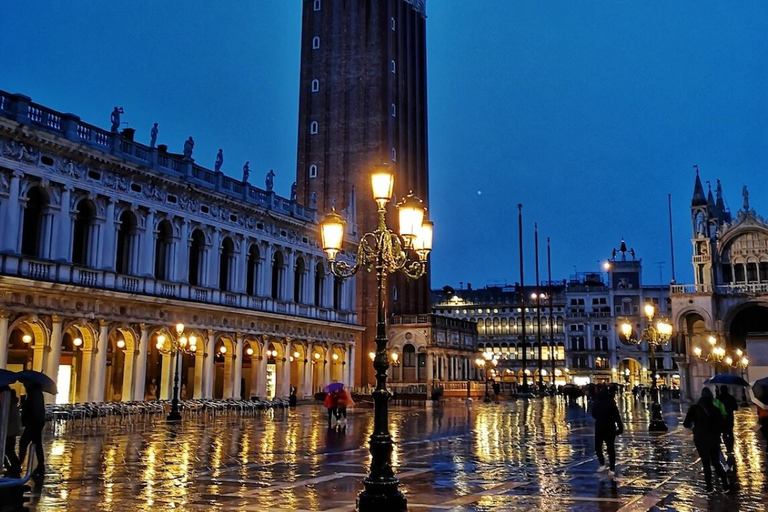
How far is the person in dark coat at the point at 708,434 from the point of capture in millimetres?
11383

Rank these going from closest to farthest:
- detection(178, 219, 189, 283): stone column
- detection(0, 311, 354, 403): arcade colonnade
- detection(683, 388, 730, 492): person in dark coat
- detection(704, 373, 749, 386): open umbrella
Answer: detection(683, 388, 730, 492): person in dark coat, detection(704, 373, 749, 386): open umbrella, detection(0, 311, 354, 403): arcade colonnade, detection(178, 219, 189, 283): stone column

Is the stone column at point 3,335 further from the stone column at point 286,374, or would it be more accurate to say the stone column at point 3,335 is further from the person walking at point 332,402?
the stone column at point 286,374

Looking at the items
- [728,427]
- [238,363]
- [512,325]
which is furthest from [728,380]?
[512,325]

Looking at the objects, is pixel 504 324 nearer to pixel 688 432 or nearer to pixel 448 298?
pixel 448 298

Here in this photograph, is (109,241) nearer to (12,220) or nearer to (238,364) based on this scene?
(12,220)

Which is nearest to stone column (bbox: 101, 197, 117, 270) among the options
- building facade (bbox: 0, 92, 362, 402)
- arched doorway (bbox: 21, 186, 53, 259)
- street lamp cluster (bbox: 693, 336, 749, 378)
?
building facade (bbox: 0, 92, 362, 402)

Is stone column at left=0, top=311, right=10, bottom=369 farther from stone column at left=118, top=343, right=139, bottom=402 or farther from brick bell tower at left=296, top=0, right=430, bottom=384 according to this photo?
brick bell tower at left=296, top=0, right=430, bottom=384

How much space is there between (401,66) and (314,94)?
23.5 ft

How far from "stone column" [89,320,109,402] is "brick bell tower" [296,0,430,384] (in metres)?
25.0

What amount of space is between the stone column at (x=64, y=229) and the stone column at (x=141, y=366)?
5053mm

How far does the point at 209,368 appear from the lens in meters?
37.8


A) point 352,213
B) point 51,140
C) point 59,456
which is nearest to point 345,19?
point 352,213

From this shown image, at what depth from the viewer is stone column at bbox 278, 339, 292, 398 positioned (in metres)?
44.0

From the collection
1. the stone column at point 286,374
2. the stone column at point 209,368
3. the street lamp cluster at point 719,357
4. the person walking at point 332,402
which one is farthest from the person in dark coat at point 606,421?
the street lamp cluster at point 719,357
